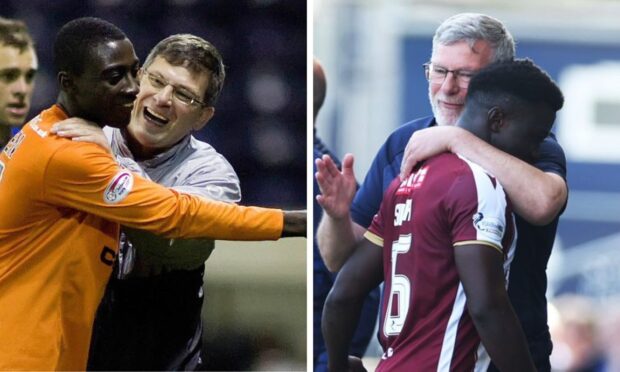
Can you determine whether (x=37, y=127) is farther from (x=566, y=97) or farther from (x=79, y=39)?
(x=566, y=97)

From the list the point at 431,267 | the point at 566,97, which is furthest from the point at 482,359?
the point at 566,97

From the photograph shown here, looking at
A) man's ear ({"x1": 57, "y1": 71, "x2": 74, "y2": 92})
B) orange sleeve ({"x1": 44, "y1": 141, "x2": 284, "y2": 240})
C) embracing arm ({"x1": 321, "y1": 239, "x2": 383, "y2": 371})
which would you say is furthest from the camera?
embracing arm ({"x1": 321, "y1": 239, "x2": 383, "y2": 371})

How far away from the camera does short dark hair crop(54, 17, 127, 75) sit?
302 cm

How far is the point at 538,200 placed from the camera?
3.01 meters

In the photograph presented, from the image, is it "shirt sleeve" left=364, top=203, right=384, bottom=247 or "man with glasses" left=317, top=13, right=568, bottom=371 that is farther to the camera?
"shirt sleeve" left=364, top=203, right=384, bottom=247

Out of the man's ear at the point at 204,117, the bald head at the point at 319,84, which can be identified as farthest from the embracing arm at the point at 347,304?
the man's ear at the point at 204,117

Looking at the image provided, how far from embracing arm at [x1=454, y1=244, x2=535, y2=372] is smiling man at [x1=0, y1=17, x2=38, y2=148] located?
1.19 m

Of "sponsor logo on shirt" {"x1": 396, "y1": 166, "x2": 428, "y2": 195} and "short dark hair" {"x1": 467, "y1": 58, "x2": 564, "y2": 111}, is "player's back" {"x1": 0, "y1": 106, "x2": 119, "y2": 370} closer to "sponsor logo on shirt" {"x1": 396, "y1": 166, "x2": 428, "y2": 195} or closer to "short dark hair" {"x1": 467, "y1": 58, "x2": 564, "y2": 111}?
"sponsor logo on shirt" {"x1": 396, "y1": 166, "x2": 428, "y2": 195}

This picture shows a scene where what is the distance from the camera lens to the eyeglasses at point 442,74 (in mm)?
3041

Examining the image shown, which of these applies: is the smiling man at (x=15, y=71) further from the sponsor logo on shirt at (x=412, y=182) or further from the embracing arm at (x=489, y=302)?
the embracing arm at (x=489, y=302)

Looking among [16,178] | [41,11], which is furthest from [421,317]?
[41,11]

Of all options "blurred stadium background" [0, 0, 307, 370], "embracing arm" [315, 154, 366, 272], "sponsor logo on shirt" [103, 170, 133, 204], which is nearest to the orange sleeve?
"sponsor logo on shirt" [103, 170, 133, 204]

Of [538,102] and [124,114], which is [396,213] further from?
[124,114]

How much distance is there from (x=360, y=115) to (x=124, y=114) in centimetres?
61
